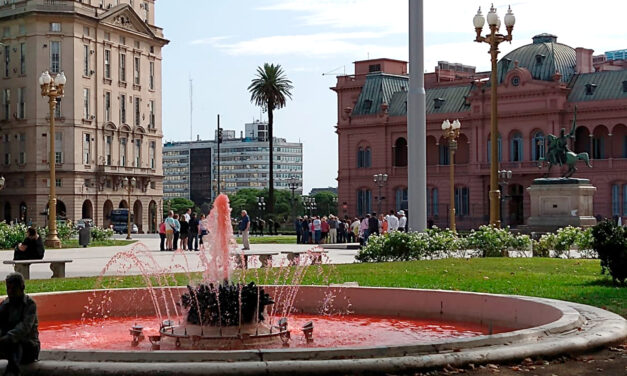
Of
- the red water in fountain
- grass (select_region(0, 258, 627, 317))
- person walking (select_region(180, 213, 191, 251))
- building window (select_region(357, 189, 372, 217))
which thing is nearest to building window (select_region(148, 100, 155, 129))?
building window (select_region(357, 189, 372, 217))

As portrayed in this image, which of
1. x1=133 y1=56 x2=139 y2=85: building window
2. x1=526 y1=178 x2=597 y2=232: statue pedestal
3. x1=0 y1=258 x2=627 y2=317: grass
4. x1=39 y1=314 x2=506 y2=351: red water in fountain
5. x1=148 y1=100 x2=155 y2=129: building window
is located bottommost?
x1=39 y1=314 x2=506 y2=351: red water in fountain

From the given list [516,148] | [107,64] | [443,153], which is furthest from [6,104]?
[516,148]

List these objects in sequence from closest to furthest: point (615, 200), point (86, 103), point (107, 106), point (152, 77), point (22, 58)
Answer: point (615, 200) < point (22, 58) < point (86, 103) < point (107, 106) < point (152, 77)

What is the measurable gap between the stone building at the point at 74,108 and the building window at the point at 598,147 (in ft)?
140

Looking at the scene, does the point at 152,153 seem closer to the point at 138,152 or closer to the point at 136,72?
the point at 138,152

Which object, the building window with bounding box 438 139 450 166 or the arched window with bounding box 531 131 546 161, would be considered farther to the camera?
the building window with bounding box 438 139 450 166

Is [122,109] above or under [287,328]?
above

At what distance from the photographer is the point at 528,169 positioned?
2869 inches

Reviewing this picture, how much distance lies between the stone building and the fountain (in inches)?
2745

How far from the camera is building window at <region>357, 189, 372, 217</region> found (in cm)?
8281

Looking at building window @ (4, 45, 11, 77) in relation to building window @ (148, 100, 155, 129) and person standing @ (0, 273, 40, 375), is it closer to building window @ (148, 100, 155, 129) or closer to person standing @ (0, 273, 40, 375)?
building window @ (148, 100, 155, 129)

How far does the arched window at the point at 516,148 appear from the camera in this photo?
2926 inches

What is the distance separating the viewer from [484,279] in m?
18.0

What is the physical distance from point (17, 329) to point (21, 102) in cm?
8101
